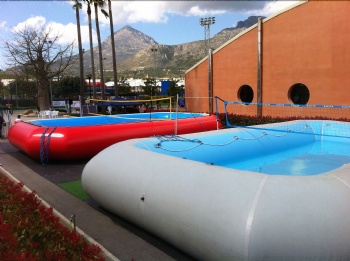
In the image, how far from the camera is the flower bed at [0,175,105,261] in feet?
9.26

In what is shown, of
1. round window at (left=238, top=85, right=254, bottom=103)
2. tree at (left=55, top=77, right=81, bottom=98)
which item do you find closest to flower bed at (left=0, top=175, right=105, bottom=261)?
round window at (left=238, top=85, right=254, bottom=103)

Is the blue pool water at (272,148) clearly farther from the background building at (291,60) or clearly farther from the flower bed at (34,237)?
the background building at (291,60)

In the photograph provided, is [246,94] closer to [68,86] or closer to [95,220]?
[95,220]

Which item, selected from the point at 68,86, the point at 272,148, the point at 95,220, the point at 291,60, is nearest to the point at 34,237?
the point at 95,220

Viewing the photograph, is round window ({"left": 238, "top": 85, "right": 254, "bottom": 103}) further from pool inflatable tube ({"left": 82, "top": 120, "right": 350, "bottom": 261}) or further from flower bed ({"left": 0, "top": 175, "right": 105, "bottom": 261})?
flower bed ({"left": 0, "top": 175, "right": 105, "bottom": 261})

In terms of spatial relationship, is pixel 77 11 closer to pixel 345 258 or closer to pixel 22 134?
pixel 22 134

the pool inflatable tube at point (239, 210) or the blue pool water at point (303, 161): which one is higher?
the pool inflatable tube at point (239, 210)

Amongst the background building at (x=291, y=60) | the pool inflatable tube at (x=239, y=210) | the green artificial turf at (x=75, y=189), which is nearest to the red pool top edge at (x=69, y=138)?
the green artificial turf at (x=75, y=189)

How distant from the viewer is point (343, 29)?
13406 millimetres

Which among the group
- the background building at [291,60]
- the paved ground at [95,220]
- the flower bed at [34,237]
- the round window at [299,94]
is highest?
the background building at [291,60]

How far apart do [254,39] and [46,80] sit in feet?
61.0

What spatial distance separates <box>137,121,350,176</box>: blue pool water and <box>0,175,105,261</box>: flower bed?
89.5 inches

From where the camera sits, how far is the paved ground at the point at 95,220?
4.16 metres

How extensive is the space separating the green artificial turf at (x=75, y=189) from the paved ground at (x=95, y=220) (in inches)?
4.7
